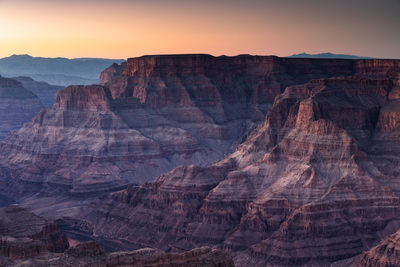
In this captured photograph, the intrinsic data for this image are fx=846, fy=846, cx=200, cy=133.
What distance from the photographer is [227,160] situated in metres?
133

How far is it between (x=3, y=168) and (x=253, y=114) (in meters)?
55.2

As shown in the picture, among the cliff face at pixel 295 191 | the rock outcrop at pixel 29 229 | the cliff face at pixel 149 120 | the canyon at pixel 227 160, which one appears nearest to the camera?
the rock outcrop at pixel 29 229

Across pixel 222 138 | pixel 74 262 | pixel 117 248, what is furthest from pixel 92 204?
pixel 74 262

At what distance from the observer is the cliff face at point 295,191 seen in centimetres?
10450

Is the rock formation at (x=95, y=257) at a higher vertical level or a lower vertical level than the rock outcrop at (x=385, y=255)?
higher

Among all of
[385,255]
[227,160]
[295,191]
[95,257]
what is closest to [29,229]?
[295,191]

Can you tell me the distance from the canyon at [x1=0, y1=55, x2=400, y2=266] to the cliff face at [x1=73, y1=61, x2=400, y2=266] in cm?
20

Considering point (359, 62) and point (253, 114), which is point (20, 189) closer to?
point (253, 114)

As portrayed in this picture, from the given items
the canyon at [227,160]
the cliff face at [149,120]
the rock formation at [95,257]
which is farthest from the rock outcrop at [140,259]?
the cliff face at [149,120]

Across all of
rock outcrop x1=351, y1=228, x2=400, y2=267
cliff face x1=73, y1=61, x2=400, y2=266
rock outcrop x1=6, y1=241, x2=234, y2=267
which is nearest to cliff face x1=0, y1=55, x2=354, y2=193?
cliff face x1=73, y1=61, x2=400, y2=266

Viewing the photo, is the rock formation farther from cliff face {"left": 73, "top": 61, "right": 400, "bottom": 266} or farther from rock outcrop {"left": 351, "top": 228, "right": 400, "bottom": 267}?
cliff face {"left": 73, "top": 61, "right": 400, "bottom": 266}

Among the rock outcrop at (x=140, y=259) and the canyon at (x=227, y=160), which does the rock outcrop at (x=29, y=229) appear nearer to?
the rock outcrop at (x=140, y=259)

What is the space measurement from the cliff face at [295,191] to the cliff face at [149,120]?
86.7ft

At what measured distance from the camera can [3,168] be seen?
183 metres
